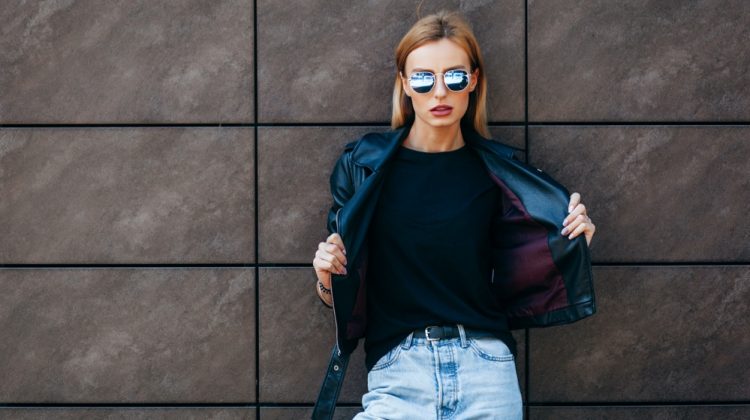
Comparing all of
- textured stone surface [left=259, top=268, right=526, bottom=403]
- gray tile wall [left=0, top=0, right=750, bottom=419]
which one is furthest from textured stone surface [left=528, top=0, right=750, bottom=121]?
textured stone surface [left=259, top=268, right=526, bottom=403]

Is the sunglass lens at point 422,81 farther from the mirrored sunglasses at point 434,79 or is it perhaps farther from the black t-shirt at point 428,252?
the black t-shirt at point 428,252

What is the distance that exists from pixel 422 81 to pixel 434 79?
0.05 m

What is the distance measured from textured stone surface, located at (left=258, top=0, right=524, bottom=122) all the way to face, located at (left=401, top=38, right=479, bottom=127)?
0.67m

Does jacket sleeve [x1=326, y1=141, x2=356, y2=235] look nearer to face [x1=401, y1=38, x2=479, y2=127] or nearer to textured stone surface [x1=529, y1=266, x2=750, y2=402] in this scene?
face [x1=401, y1=38, x2=479, y2=127]

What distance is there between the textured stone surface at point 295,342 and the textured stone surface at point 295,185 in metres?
0.12

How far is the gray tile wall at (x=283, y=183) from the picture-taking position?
3.76 meters

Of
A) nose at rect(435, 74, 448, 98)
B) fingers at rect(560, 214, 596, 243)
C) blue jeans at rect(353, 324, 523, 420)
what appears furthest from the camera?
nose at rect(435, 74, 448, 98)

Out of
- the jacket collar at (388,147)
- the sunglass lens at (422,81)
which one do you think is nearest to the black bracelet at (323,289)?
the jacket collar at (388,147)

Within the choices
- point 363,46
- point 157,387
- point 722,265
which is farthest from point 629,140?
point 157,387

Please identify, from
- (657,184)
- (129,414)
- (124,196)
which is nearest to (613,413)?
(657,184)

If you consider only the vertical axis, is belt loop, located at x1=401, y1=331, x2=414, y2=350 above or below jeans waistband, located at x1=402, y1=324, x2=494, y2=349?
below

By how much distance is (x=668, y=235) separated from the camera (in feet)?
12.4

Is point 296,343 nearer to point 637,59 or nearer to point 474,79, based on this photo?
point 474,79

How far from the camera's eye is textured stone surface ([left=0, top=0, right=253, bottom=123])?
3.77 m
